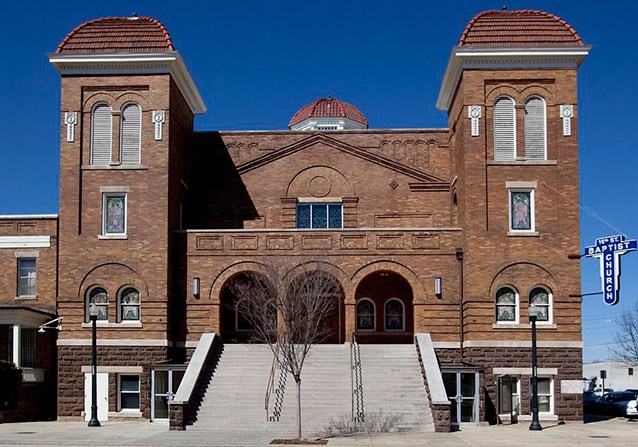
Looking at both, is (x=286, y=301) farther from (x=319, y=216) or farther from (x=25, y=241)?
(x=25, y=241)

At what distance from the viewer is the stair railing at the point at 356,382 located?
29969mm

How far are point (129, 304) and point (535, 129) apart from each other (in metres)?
16.0

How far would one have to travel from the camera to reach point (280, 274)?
35.3m

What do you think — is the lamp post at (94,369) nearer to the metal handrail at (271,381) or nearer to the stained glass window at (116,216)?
the stained glass window at (116,216)

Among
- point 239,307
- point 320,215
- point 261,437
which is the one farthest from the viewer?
point 320,215

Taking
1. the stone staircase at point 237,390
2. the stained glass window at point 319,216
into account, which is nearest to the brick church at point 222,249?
the stone staircase at point 237,390

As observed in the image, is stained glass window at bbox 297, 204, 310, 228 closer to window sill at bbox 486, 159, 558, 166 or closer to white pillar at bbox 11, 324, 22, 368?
window sill at bbox 486, 159, 558, 166

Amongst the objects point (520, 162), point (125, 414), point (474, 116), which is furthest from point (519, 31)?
point (125, 414)

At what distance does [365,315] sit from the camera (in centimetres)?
4003

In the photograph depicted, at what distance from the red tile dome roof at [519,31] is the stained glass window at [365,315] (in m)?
11.1

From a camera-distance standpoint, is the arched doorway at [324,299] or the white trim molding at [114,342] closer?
the arched doorway at [324,299]

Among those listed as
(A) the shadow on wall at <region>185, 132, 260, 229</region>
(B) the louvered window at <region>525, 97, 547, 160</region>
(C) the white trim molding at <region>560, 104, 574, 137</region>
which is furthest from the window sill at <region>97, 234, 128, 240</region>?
(C) the white trim molding at <region>560, 104, 574, 137</region>

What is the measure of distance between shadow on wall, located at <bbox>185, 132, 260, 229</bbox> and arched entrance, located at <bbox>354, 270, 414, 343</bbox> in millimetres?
5595

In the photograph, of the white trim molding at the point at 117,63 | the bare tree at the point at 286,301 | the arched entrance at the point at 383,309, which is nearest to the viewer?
the bare tree at the point at 286,301
